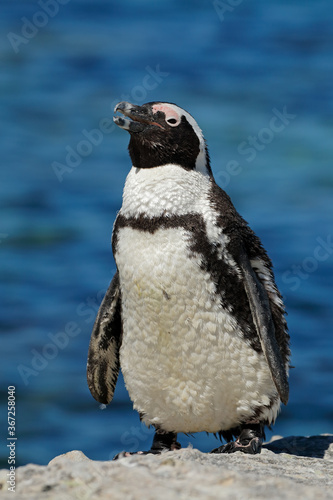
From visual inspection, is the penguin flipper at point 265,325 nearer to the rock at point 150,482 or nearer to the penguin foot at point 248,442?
the penguin foot at point 248,442

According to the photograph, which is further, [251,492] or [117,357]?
[117,357]

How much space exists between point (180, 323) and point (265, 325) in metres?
0.39

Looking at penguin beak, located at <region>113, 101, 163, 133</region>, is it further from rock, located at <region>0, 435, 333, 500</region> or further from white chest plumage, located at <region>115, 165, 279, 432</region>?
rock, located at <region>0, 435, 333, 500</region>

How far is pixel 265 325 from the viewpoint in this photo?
4312mm

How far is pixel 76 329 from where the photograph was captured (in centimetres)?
1095

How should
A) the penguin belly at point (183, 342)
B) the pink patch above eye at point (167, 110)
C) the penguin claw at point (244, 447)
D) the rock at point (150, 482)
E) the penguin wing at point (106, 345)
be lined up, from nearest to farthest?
the rock at point (150, 482)
the penguin belly at point (183, 342)
the penguin claw at point (244, 447)
the pink patch above eye at point (167, 110)
the penguin wing at point (106, 345)

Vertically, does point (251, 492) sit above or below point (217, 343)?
below

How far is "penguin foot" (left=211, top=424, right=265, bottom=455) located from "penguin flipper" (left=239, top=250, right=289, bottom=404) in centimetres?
24

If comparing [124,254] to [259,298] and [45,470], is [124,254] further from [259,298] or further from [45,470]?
[45,470]

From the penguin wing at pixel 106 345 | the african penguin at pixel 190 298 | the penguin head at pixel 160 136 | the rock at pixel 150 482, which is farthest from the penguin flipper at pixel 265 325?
the rock at pixel 150 482

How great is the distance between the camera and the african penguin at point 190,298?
4.23 meters

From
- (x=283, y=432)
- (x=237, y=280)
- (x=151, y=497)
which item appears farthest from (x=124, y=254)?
(x=283, y=432)

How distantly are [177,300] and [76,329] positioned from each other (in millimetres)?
6848

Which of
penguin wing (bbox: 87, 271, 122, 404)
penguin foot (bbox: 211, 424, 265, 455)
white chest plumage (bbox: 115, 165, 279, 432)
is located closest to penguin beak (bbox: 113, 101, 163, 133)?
white chest plumage (bbox: 115, 165, 279, 432)
